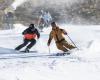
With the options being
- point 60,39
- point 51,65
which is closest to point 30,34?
point 60,39

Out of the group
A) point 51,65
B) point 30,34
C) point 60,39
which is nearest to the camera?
point 51,65

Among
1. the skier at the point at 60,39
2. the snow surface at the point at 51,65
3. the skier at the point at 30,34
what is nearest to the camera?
the snow surface at the point at 51,65

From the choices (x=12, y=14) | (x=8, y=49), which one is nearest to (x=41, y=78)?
(x=8, y=49)

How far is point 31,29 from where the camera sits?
57.3 feet

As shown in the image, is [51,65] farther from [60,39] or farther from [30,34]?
[30,34]

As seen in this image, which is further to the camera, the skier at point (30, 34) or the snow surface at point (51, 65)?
the skier at point (30, 34)

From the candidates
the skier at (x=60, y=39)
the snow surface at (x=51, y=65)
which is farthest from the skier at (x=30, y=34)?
the skier at (x=60, y=39)

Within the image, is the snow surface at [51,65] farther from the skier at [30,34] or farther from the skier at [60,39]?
the skier at [30,34]

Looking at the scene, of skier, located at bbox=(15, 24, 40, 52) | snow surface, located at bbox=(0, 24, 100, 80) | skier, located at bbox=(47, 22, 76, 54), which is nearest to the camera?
snow surface, located at bbox=(0, 24, 100, 80)

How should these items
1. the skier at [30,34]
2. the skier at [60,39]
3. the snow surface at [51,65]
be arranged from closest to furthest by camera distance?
1. the snow surface at [51,65]
2. the skier at [60,39]
3. the skier at [30,34]

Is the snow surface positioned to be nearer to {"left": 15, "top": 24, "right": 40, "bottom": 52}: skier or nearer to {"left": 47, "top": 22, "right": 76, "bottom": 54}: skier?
{"left": 47, "top": 22, "right": 76, "bottom": 54}: skier

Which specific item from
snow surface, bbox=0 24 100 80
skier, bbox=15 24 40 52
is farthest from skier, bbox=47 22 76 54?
skier, bbox=15 24 40 52

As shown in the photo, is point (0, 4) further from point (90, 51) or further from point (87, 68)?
point (87, 68)

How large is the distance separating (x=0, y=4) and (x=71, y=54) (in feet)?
86.7
